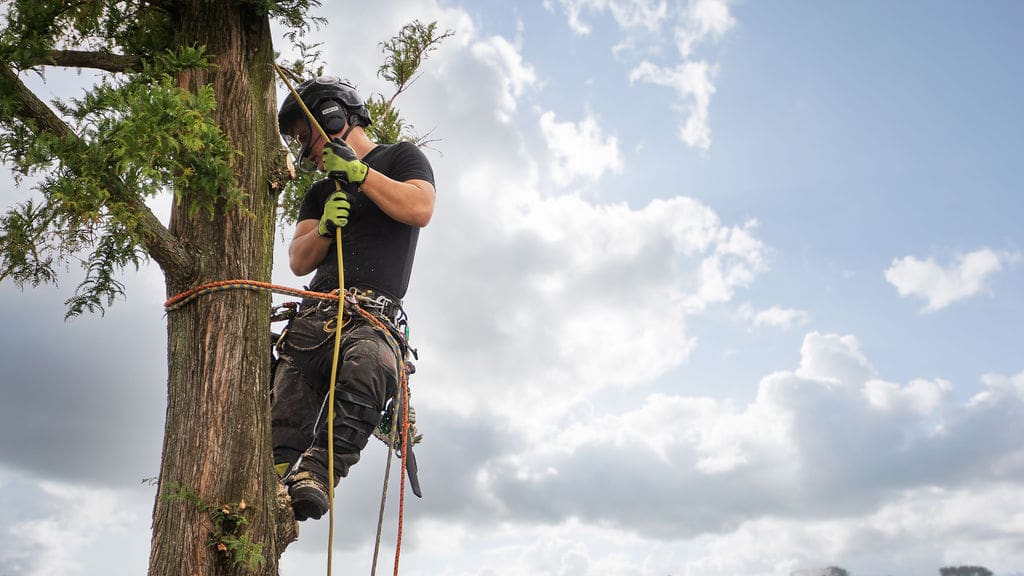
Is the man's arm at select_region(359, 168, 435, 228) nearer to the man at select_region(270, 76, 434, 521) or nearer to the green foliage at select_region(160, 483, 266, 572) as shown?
the man at select_region(270, 76, 434, 521)

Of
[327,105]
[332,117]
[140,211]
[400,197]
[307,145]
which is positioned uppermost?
[327,105]

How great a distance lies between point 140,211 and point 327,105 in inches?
66.7

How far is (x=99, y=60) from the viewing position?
5.52 m

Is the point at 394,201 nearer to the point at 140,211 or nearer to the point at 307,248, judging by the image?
the point at 307,248

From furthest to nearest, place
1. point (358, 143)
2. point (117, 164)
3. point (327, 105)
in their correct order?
1. point (358, 143)
2. point (327, 105)
3. point (117, 164)

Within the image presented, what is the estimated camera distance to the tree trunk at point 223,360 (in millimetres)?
4340

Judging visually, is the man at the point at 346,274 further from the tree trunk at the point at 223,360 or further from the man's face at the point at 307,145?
the tree trunk at the point at 223,360

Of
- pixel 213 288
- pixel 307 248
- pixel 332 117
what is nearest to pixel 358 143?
pixel 332 117

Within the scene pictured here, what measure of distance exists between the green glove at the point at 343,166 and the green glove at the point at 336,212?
218 mm

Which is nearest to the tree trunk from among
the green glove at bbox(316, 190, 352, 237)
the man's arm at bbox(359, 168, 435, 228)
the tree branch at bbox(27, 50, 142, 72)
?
the green glove at bbox(316, 190, 352, 237)

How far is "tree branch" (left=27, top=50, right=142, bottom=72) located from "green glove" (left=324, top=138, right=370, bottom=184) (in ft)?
5.10

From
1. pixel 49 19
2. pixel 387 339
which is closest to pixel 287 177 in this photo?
pixel 387 339

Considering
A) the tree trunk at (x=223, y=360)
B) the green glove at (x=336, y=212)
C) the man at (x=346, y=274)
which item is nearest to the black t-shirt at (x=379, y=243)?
the man at (x=346, y=274)

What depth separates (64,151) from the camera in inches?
169
